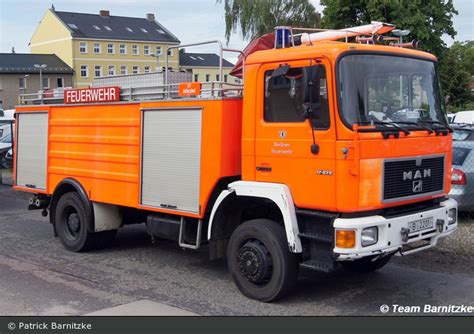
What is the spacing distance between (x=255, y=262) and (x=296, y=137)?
53.4 inches

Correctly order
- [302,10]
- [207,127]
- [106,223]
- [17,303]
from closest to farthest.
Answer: [17,303] → [207,127] → [106,223] → [302,10]

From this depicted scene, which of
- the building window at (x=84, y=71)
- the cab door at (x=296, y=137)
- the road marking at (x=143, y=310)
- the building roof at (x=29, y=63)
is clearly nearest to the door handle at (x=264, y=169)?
the cab door at (x=296, y=137)

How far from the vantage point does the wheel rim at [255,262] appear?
240 inches

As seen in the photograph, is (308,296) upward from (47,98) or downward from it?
downward

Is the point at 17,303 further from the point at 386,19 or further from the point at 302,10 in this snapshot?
the point at 302,10

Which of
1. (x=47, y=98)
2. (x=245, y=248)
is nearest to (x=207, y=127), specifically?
(x=245, y=248)

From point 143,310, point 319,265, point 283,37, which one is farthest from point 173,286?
point 283,37

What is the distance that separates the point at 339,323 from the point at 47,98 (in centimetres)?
606

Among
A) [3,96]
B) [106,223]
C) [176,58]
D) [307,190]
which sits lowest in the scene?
[106,223]

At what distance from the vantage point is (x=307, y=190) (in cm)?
580

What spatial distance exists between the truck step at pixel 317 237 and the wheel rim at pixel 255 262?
0.46m

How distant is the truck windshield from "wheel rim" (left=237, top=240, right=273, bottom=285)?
5.25 ft

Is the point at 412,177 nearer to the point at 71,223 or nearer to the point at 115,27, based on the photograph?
the point at 71,223

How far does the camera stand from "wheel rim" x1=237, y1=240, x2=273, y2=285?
6.09m
